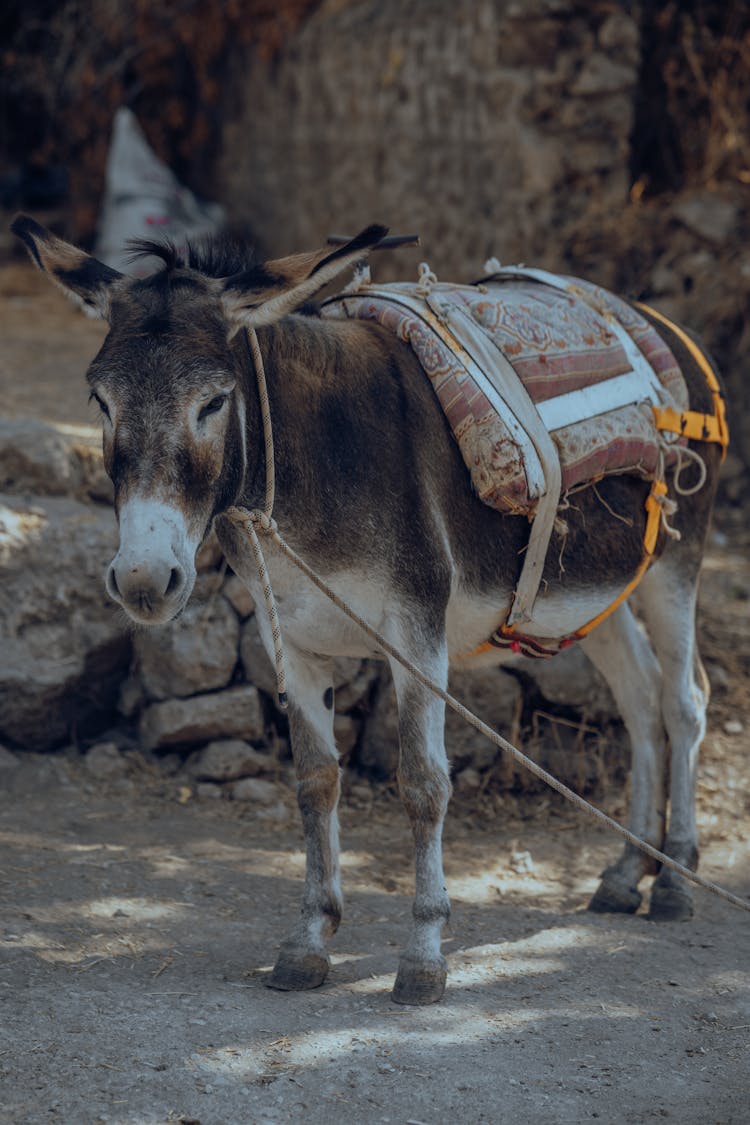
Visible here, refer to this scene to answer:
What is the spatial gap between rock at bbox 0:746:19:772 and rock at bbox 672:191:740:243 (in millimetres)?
4717

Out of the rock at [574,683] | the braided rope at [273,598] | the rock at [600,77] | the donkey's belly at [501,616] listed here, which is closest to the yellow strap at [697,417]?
the donkey's belly at [501,616]

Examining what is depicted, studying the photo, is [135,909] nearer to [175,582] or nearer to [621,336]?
[175,582]

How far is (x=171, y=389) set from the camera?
9.30 ft

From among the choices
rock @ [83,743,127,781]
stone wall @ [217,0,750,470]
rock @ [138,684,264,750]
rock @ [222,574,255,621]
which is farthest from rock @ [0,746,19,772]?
stone wall @ [217,0,750,470]

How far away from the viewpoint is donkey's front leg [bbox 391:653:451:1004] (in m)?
3.34

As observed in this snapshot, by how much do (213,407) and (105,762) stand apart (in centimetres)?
238

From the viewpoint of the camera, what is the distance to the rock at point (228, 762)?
16.2 feet

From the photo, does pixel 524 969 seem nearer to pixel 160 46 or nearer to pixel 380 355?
pixel 380 355

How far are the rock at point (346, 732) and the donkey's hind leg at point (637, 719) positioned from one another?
3.58 ft

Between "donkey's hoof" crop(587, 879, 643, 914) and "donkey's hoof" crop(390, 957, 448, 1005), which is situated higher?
"donkey's hoof" crop(390, 957, 448, 1005)

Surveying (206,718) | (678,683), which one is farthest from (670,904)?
(206,718)

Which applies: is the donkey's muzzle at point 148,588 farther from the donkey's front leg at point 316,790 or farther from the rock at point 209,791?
the rock at point 209,791

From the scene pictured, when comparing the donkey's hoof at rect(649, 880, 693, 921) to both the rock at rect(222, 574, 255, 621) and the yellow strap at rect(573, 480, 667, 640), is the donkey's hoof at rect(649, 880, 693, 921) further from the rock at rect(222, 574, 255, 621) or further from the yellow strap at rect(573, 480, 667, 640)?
the rock at rect(222, 574, 255, 621)

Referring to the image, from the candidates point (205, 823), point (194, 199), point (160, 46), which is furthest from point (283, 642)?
point (160, 46)
